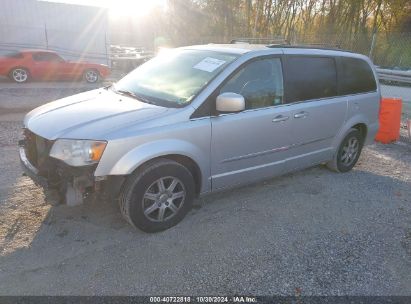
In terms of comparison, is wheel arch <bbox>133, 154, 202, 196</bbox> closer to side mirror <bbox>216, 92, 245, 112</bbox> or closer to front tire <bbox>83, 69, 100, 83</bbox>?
side mirror <bbox>216, 92, 245, 112</bbox>

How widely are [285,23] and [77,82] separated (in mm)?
12802

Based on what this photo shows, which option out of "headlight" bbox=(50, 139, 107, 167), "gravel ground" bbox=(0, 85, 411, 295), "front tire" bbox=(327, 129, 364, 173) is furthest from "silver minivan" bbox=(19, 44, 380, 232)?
"gravel ground" bbox=(0, 85, 411, 295)

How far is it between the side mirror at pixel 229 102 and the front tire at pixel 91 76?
1266cm

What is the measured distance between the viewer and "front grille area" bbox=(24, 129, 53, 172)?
126 inches

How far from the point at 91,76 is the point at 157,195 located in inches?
504

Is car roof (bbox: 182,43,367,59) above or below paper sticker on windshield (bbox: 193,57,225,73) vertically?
above

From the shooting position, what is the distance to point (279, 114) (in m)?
4.14

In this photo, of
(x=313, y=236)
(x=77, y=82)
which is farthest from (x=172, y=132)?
(x=77, y=82)

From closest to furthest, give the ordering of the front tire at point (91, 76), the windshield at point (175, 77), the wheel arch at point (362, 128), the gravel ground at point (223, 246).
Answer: the gravel ground at point (223, 246)
the windshield at point (175, 77)
the wheel arch at point (362, 128)
the front tire at point (91, 76)

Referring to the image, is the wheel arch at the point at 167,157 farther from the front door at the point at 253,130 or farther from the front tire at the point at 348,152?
the front tire at the point at 348,152

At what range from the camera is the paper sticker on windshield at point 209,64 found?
3.86 metres

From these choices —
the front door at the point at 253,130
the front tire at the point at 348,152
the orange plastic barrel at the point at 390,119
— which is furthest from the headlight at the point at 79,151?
the orange plastic barrel at the point at 390,119

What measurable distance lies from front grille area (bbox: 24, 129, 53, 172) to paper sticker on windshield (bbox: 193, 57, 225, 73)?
5.65 feet

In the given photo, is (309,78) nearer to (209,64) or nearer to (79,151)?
(209,64)
